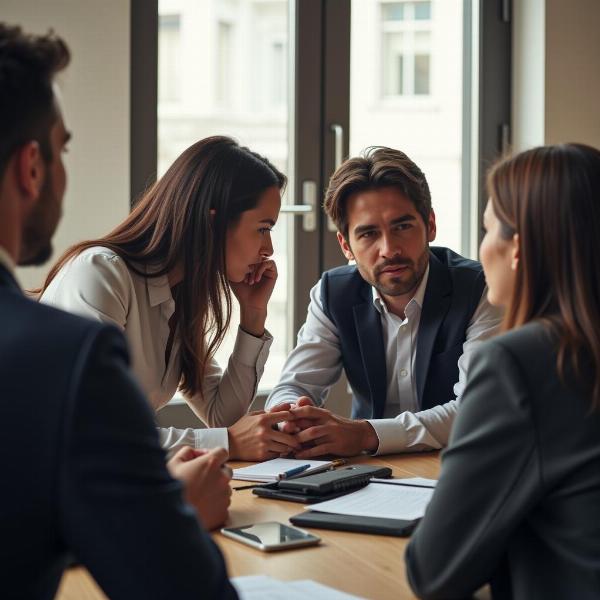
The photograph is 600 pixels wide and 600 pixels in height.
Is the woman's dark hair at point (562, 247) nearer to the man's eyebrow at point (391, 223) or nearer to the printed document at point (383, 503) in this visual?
the printed document at point (383, 503)

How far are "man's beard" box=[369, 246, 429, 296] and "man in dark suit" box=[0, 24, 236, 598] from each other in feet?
5.59

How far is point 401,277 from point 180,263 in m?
0.62

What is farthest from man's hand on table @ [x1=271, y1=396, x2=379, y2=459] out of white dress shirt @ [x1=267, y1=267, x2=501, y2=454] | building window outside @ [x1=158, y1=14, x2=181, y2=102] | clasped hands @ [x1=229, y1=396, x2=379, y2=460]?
building window outside @ [x1=158, y1=14, x2=181, y2=102]

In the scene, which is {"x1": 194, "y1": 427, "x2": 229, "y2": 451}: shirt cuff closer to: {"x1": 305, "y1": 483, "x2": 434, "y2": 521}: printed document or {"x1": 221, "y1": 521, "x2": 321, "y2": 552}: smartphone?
{"x1": 305, "y1": 483, "x2": 434, "y2": 521}: printed document

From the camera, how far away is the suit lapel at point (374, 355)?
8.27 ft

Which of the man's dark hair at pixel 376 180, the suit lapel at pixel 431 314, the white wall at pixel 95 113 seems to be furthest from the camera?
the white wall at pixel 95 113

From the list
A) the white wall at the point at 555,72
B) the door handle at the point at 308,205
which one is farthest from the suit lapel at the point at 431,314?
the white wall at the point at 555,72

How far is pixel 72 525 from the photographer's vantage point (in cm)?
78

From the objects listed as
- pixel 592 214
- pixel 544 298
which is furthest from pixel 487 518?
pixel 592 214

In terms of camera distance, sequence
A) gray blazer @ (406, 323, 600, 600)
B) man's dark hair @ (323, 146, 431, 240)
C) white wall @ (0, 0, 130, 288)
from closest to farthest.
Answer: gray blazer @ (406, 323, 600, 600), man's dark hair @ (323, 146, 431, 240), white wall @ (0, 0, 130, 288)

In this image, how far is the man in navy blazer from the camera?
2.48m

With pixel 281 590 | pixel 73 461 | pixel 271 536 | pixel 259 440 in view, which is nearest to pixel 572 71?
pixel 259 440

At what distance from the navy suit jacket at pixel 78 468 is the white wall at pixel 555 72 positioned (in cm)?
349

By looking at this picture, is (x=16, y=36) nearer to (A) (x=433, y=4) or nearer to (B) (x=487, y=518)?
(B) (x=487, y=518)
